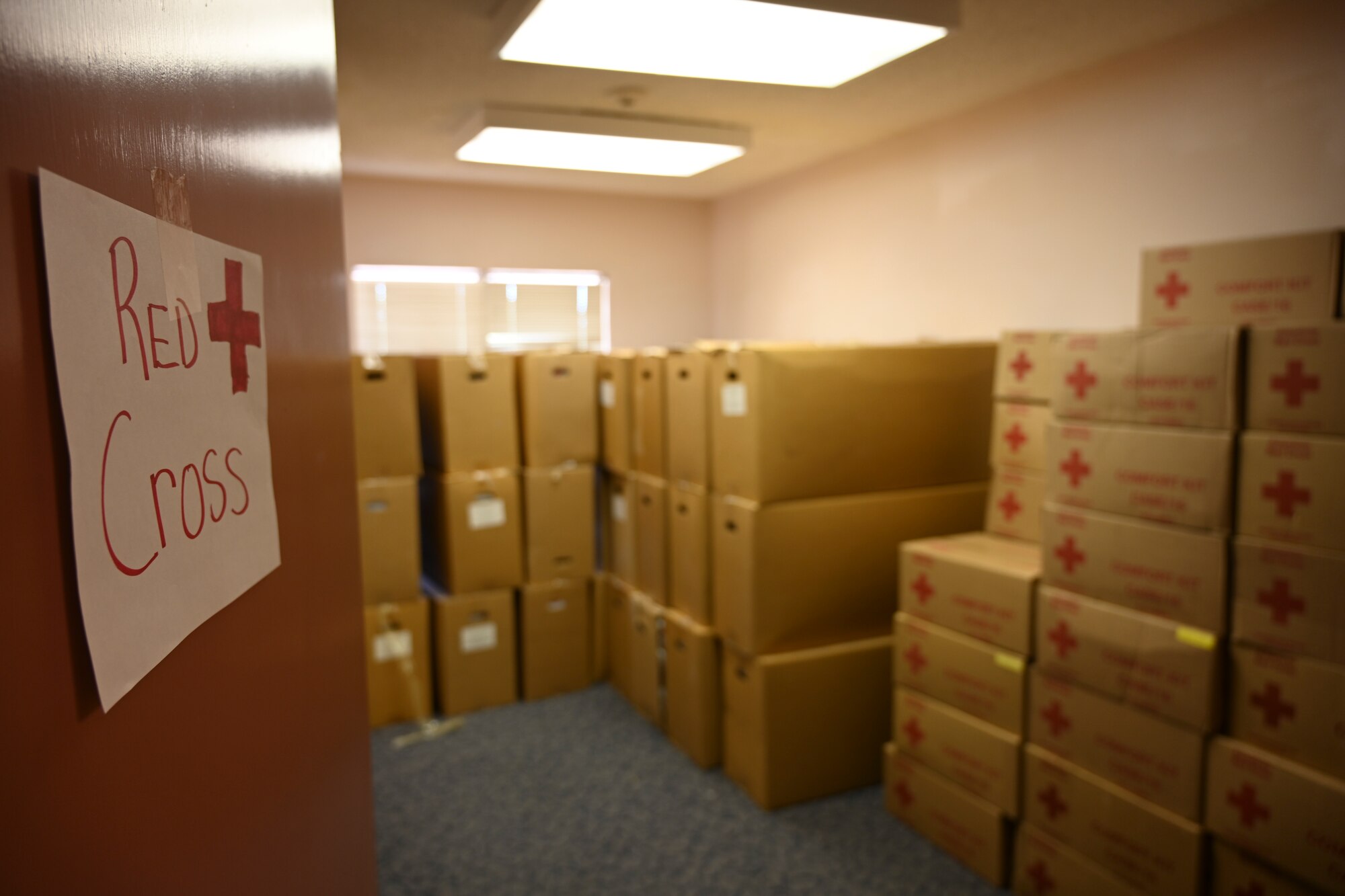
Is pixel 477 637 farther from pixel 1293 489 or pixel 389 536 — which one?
pixel 1293 489

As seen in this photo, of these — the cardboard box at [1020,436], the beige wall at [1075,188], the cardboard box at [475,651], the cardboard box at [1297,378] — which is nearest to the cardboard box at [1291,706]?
the cardboard box at [1297,378]

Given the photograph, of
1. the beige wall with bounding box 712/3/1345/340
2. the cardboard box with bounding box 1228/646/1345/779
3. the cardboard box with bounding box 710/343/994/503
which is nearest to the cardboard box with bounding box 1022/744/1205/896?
the cardboard box with bounding box 1228/646/1345/779

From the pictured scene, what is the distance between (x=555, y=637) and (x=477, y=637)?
33 centimetres

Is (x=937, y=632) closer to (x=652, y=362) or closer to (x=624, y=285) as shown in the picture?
(x=652, y=362)

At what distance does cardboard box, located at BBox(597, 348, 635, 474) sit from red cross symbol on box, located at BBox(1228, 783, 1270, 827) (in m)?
2.22

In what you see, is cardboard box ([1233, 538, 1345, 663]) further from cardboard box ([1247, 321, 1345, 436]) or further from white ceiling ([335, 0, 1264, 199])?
white ceiling ([335, 0, 1264, 199])

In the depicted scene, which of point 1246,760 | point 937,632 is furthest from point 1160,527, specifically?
point 937,632

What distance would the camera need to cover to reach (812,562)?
264 centimetres

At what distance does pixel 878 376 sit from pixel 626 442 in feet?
3.69

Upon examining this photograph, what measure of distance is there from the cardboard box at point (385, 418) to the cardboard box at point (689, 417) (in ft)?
3.28

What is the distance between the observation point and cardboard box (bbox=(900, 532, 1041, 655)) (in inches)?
85.0

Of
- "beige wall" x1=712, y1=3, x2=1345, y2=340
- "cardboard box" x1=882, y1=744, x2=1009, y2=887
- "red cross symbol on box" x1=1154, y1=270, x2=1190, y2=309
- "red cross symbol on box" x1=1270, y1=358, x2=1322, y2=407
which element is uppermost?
"beige wall" x1=712, y1=3, x2=1345, y2=340

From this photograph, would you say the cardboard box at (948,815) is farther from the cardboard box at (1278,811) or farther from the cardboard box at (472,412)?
the cardboard box at (472,412)

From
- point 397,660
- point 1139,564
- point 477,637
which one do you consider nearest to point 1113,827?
point 1139,564
